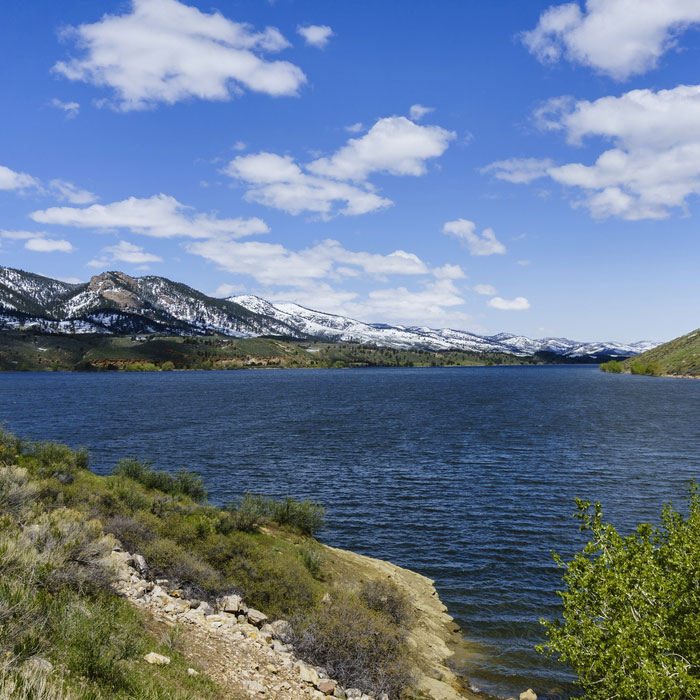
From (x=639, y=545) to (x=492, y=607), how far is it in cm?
1378

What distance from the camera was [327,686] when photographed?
1299 cm

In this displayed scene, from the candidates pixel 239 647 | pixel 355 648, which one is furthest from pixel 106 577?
pixel 355 648

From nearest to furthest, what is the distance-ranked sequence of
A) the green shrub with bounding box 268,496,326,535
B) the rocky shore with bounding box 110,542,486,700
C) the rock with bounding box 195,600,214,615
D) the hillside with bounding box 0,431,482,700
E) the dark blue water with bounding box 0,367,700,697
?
the hillside with bounding box 0,431,482,700 → the rocky shore with bounding box 110,542,486,700 → the rock with bounding box 195,600,214,615 → the dark blue water with bounding box 0,367,700,697 → the green shrub with bounding box 268,496,326,535

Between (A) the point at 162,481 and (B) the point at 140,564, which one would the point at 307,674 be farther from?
(A) the point at 162,481

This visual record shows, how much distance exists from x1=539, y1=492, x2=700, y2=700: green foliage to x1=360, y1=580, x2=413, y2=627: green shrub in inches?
342

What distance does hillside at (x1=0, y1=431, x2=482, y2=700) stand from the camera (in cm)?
903

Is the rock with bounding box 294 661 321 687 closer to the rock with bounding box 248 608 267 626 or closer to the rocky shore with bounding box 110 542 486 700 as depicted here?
the rocky shore with bounding box 110 542 486 700

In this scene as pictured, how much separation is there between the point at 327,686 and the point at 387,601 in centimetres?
722

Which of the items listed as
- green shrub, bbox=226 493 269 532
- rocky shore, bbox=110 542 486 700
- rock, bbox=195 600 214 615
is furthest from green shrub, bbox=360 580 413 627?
green shrub, bbox=226 493 269 532

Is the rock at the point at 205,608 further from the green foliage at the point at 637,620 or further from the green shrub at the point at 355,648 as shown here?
the green foliage at the point at 637,620

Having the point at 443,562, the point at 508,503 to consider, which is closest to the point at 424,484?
the point at 508,503

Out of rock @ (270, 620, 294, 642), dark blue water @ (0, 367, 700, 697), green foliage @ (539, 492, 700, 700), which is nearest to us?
green foliage @ (539, 492, 700, 700)

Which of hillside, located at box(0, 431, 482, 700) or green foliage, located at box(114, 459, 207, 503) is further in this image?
green foliage, located at box(114, 459, 207, 503)

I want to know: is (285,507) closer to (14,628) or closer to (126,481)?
(126,481)
